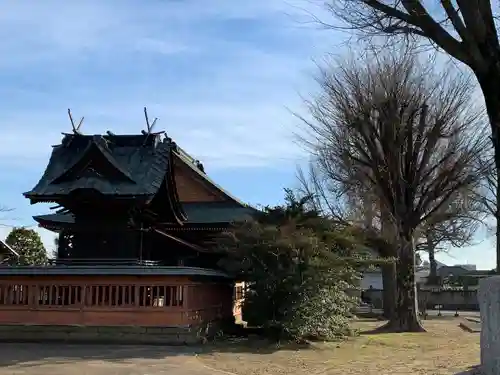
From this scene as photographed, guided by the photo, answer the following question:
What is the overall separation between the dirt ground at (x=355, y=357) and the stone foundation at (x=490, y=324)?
2175mm

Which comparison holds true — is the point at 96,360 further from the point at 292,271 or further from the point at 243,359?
the point at 292,271

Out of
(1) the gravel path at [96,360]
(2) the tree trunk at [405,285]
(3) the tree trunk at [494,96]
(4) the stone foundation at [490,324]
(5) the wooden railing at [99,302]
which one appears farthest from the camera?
(2) the tree trunk at [405,285]

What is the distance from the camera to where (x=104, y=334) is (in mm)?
17547

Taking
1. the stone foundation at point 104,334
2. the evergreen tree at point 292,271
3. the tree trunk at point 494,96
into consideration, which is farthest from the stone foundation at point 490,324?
the stone foundation at point 104,334

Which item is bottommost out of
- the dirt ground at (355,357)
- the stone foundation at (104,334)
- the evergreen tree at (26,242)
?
the dirt ground at (355,357)

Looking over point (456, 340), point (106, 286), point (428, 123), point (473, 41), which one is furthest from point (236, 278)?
point (473, 41)

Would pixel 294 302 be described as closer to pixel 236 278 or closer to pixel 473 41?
pixel 236 278

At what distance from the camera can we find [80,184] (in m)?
18.5

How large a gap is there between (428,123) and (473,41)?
13108mm

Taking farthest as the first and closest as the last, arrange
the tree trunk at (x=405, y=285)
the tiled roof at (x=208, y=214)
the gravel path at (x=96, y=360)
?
1. the tiled roof at (x=208, y=214)
2. the tree trunk at (x=405, y=285)
3. the gravel path at (x=96, y=360)

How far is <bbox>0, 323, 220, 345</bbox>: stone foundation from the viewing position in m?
17.4

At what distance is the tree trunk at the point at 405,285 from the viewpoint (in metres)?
24.1

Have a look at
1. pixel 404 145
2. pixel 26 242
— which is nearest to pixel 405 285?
pixel 404 145

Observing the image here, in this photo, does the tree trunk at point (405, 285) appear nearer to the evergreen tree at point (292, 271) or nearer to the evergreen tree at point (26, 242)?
the evergreen tree at point (292, 271)
